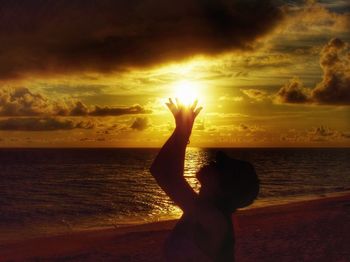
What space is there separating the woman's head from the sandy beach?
4.88m

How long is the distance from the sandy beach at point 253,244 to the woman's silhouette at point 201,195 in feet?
16.0

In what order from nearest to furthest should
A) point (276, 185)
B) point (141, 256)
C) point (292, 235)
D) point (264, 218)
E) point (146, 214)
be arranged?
point (141, 256) < point (292, 235) < point (264, 218) < point (146, 214) < point (276, 185)

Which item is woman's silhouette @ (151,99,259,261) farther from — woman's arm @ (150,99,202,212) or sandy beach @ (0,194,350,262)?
sandy beach @ (0,194,350,262)

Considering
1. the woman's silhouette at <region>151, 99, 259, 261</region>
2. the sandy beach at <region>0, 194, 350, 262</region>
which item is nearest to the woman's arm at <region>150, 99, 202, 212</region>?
the woman's silhouette at <region>151, 99, 259, 261</region>

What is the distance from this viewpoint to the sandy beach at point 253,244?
5887mm

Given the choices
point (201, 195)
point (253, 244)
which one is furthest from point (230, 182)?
point (253, 244)

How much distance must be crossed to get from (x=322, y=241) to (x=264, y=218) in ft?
12.1

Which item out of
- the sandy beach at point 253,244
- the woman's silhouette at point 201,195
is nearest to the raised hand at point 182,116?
the woman's silhouette at point 201,195

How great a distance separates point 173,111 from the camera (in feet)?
2.99

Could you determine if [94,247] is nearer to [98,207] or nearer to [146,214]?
[146,214]

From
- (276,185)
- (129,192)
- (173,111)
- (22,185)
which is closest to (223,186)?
(173,111)

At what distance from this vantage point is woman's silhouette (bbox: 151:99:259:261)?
2.87ft

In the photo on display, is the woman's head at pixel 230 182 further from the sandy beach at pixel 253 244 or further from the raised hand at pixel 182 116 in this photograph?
the sandy beach at pixel 253 244

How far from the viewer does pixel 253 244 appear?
21.8ft
